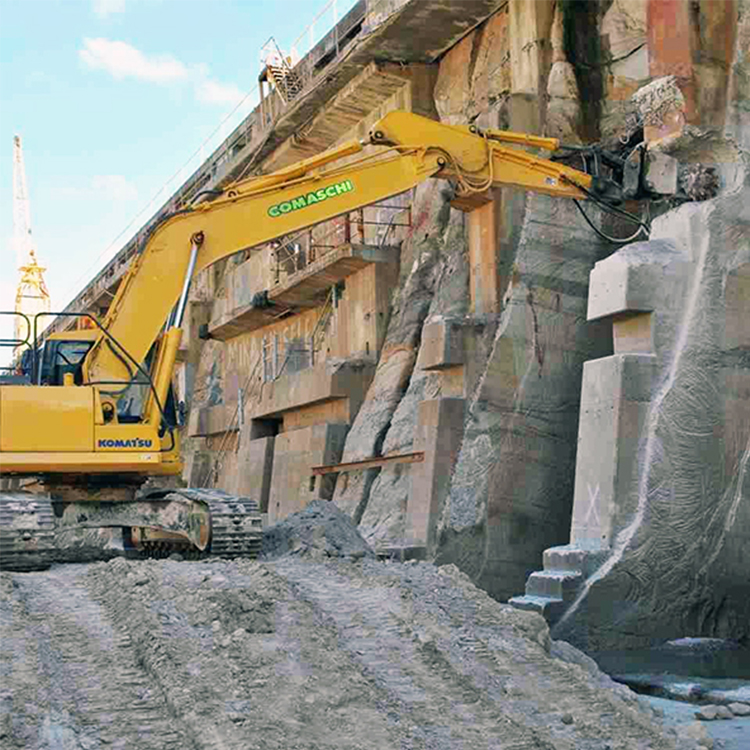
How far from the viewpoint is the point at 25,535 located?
12.4 metres

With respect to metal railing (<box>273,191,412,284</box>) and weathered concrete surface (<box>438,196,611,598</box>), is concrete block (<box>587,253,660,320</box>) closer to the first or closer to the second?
weathered concrete surface (<box>438,196,611,598</box>)

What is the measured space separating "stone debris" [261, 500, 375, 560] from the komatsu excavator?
0.66m

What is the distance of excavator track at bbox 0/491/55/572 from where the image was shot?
1227 cm

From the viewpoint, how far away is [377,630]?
1002cm

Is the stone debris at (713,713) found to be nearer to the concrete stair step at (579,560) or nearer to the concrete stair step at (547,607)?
the concrete stair step at (547,607)

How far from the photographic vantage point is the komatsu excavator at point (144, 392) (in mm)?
13164

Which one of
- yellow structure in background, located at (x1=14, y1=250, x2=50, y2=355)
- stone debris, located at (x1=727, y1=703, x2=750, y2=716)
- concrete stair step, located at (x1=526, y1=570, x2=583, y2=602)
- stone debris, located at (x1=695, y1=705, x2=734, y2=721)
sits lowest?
stone debris, located at (x1=695, y1=705, x2=734, y2=721)

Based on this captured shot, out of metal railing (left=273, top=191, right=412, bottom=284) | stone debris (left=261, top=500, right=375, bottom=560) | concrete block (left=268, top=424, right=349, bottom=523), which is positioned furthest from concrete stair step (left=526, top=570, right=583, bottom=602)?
metal railing (left=273, top=191, right=412, bottom=284)

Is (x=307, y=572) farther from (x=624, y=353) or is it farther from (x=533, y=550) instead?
(x=533, y=550)

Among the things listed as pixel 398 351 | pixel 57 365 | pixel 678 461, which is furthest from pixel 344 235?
pixel 57 365

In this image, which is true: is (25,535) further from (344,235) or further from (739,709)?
(344,235)

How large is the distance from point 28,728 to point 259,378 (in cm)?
2326

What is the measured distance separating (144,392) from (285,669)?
5.69 metres

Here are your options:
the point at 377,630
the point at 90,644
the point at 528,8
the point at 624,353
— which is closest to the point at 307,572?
the point at 377,630
